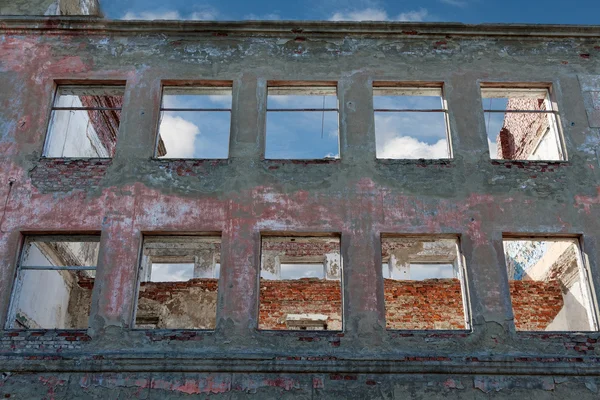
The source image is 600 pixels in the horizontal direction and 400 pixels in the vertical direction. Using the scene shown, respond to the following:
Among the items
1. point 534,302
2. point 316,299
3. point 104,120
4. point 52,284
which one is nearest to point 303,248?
point 316,299

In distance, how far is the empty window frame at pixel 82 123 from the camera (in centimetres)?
1280

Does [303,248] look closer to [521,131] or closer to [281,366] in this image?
[521,131]

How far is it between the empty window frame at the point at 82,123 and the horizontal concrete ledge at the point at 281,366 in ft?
13.1

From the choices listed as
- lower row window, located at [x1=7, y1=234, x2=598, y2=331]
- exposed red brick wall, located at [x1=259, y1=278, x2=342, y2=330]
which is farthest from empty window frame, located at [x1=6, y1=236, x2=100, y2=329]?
exposed red brick wall, located at [x1=259, y1=278, x2=342, y2=330]

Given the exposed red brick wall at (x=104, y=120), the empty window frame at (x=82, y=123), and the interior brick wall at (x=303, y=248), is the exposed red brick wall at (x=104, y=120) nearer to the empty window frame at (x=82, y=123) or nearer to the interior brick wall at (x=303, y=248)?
the empty window frame at (x=82, y=123)

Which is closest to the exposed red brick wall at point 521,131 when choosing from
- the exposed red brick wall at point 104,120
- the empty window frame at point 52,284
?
the exposed red brick wall at point 104,120

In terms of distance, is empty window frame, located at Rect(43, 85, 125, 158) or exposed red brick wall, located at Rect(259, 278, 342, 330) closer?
empty window frame, located at Rect(43, 85, 125, 158)

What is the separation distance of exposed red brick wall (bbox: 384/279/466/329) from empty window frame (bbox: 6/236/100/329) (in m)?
6.54

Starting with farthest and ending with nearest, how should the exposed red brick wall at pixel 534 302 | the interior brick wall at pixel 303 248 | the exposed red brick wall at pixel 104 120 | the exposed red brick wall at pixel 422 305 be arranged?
the interior brick wall at pixel 303 248, the exposed red brick wall at pixel 104 120, the exposed red brick wall at pixel 422 305, the exposed red brick wall at pixel 534 302

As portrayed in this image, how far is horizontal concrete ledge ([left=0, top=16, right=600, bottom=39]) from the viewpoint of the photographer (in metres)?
13.1

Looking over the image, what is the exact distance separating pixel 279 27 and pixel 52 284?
708 centimetres

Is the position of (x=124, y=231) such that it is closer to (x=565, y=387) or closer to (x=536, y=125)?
(x=565, y=387)

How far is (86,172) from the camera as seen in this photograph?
38.8 feet

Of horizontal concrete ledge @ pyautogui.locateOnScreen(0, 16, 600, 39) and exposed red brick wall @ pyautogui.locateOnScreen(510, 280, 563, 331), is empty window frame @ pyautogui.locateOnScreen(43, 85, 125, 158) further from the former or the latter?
exposed red brick wall @ pyautogui.locateOnScreen(510, 280, 563, 331)
